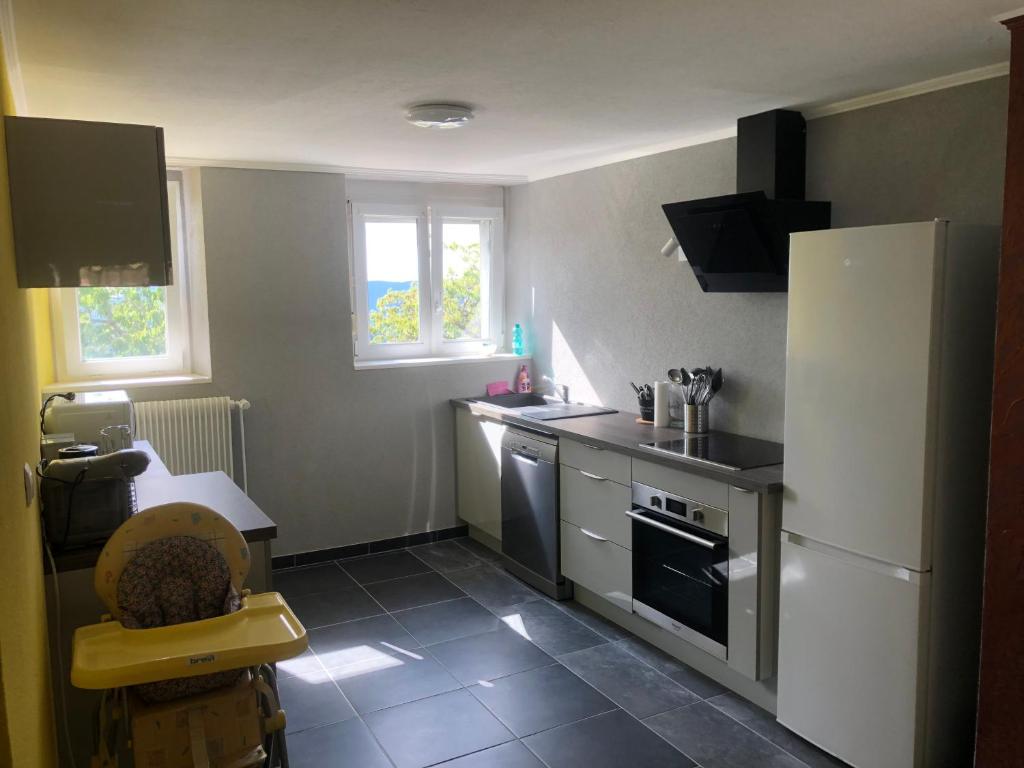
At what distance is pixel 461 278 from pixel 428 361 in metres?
0.65

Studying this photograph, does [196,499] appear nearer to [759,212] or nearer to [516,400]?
[759,212]

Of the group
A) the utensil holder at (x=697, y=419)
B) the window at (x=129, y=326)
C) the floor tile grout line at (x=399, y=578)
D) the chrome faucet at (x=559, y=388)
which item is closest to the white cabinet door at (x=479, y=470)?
the floor tile grout line at (x=399, y=578)

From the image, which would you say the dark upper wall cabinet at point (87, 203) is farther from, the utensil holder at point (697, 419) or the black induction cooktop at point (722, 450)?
the utensil holder at point (697, 419)

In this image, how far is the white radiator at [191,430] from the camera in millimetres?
4148

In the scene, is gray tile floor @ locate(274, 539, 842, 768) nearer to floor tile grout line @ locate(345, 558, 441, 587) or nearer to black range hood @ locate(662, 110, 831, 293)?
floor tile grout line @ locate(345, 558, 441, 587)

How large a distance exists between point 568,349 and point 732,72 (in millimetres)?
2461

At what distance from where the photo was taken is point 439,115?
121 inches

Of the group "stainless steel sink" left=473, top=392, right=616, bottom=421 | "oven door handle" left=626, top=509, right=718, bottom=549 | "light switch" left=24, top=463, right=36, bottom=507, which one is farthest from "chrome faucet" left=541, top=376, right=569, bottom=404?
"light switch" left=24, top=463, right=36, bottom=507

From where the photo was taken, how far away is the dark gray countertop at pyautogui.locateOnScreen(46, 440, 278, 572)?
2270mm

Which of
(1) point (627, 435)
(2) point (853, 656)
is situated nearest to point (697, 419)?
(1) point (627, 435)

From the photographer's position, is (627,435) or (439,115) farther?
(627,435)

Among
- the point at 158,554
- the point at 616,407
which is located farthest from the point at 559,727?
the point at 616,407

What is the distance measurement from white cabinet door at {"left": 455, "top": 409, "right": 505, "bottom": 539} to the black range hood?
5.47ft

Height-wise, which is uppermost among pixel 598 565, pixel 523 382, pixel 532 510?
pixel 523 382
